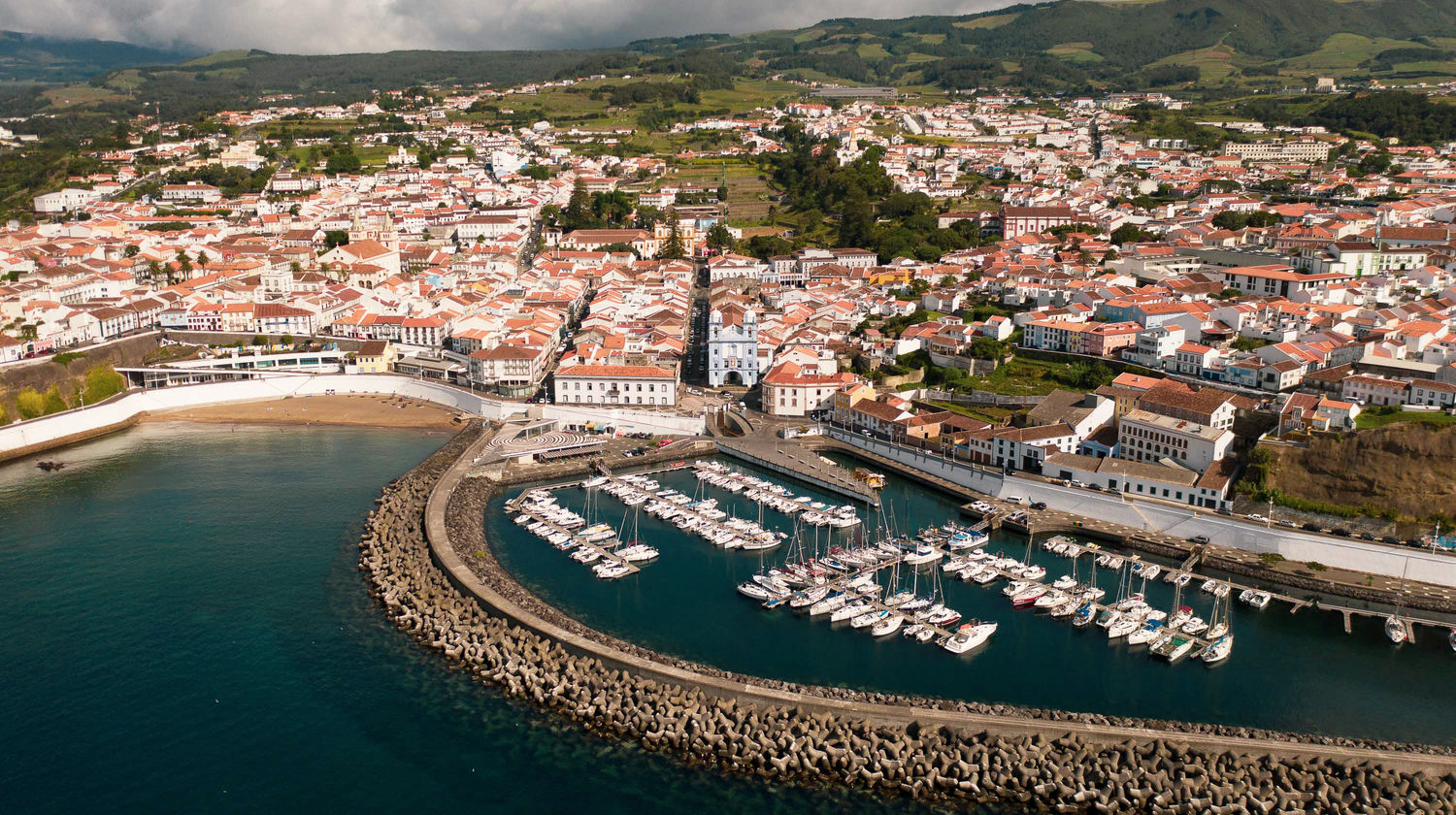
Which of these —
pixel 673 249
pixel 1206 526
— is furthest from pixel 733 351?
pixel 673 249

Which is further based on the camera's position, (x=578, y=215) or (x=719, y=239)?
(x=578, y=215)

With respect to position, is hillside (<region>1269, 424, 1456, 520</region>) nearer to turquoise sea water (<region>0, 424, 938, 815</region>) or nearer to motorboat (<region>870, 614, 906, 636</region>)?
motorboat (<region>870, 614, 906, 636</region>)

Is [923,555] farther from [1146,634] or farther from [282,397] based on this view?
[282,397]

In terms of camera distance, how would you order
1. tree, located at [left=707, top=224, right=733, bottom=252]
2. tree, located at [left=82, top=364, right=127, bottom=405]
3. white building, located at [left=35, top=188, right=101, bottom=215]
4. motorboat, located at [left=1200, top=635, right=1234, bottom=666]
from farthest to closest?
white building, located at [left=35, top=188, right=101, bottom=215] → tree, located at [left=707, top=224, right=733, bottom=252] → tree, located at [left=82, top=364, right=127, bottom=405] → motorboat, located at [left=1200, top=635, right=1234, bottom=666]

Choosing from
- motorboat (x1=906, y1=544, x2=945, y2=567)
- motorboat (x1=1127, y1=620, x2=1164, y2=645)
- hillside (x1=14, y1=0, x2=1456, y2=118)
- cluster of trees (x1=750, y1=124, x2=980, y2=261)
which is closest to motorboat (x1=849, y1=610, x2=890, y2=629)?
motorboat (x1=906, y1=544, x2=945, y2=567)

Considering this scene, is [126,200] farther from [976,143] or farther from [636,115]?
[976,143]

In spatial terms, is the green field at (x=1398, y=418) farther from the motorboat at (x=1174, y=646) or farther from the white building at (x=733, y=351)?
the white building at (x=733, y=351)

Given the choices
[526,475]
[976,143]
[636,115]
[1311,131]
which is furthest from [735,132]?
[526,475]
